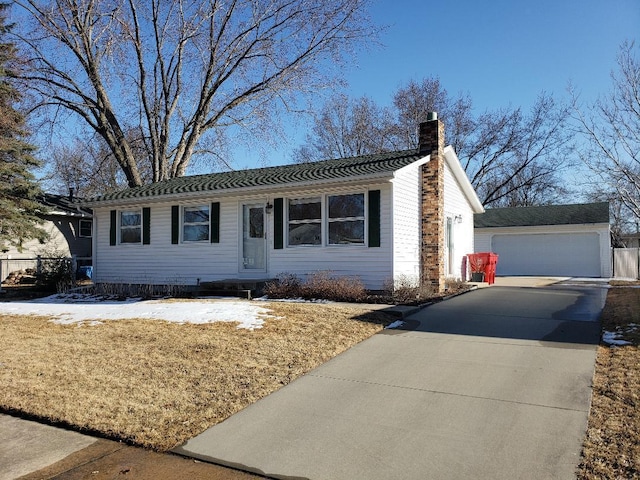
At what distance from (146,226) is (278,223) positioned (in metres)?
4.92

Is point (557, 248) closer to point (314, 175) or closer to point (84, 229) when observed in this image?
point (314, 175)

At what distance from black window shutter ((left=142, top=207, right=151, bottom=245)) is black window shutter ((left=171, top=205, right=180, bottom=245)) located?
1.04 m

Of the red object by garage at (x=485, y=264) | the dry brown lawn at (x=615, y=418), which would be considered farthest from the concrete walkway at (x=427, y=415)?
the red object by garage at (x=485, y=264)

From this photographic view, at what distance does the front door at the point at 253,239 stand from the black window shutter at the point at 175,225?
2.28m

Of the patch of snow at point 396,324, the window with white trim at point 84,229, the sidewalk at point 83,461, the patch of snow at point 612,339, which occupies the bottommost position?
the sidewalk at point 83,461

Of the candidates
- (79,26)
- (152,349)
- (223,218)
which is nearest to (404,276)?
(223,218)

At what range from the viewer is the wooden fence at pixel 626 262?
68.7 ft

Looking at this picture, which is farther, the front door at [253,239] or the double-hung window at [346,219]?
the front door at [253,239]

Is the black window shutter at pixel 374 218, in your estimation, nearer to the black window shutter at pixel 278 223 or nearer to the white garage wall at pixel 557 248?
the black window shutter at pixel 278 223

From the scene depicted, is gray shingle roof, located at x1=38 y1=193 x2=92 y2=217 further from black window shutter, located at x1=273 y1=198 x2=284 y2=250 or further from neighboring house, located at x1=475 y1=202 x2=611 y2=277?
neighboring house, located at x1=475 y1=202 x2=611 y2=277

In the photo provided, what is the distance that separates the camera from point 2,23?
20.0m

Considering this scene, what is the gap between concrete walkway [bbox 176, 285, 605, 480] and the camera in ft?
10.6

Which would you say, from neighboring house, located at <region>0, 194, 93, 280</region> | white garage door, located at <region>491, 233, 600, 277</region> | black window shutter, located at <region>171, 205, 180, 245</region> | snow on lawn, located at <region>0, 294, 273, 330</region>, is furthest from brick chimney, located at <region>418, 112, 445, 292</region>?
neighboring house, located at <region>0, 194, 93, 280</region>

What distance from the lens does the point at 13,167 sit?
18.2 meters
